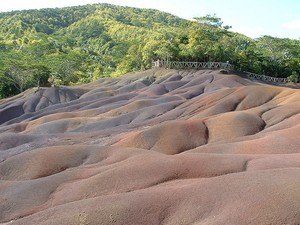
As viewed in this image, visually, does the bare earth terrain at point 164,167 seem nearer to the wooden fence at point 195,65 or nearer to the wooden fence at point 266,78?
the wooden fence at point 195,65

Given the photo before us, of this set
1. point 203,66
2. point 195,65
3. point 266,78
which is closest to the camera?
point 203,66

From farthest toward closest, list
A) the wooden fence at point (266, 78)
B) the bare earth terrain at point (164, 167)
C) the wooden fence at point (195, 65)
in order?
1. the wooden fence at point (266, 78)
2. the wooden fence at point (195, 65)
3. the bare earth terrain at point (164, 167)

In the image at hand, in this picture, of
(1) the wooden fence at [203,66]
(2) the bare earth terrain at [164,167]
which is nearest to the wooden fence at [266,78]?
(1) the wooden fence at [203,66]

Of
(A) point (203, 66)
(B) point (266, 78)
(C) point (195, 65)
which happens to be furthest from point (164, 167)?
(B) point (266, 78)

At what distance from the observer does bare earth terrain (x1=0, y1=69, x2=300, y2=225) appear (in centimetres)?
1689

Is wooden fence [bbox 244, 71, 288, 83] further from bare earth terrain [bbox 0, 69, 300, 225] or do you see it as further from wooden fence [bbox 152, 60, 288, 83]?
bare earth terrain [bbox 0, 69, 300, 225]

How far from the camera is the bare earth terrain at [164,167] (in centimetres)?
1689

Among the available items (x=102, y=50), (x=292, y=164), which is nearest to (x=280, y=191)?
(x=292, y=164)

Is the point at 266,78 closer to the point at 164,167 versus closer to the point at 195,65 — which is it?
the point at 195,65

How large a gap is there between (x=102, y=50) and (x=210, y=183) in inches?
6277

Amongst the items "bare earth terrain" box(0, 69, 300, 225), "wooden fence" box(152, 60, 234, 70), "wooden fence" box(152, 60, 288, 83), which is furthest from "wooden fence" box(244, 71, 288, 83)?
"bare earth terrain" box(0, 69, 300, 225)

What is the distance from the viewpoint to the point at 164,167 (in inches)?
885

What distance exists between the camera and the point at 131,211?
57.0ft

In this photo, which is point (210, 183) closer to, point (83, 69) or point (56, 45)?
point (83, 69)
